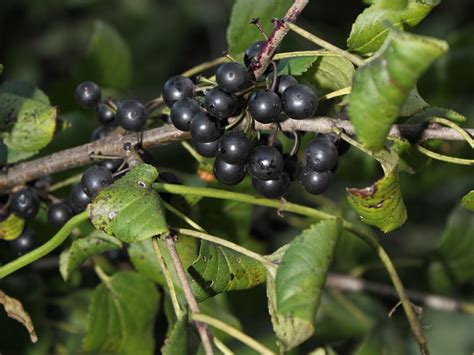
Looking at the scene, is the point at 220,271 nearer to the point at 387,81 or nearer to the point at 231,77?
the point at 231,77

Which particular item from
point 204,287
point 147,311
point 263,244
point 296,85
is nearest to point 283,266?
point 204,287

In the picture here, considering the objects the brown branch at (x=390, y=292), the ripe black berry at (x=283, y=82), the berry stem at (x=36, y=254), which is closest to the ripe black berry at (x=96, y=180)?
Result: the berry stem at (x=36, y=254)

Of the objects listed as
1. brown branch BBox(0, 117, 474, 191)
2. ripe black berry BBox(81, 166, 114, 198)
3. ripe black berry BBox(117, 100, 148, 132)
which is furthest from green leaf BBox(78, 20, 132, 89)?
ripe black berry BBox(81, 166, 114, 198)

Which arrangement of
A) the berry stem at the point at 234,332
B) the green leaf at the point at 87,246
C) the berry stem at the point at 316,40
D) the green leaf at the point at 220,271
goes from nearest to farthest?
the berry stem at the point at 234,332, the berry stem at the point at 316,40, the green leaf at the point at 220,271, the green leaf at the point at 87,246

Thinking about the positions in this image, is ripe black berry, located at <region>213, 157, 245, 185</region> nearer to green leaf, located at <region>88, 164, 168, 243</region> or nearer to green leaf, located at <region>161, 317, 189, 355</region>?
green leaf, located at <region>88, 164, 168, 243</region>

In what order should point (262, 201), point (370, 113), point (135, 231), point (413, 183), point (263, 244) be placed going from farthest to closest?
point (413, 183)
point (263, 244)
point (262, 201)
point (135, 231)
point (370, 113)

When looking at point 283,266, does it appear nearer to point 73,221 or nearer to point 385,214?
point 385,214

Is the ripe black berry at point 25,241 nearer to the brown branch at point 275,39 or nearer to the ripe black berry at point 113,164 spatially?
the ripe black berry at point 113,164
